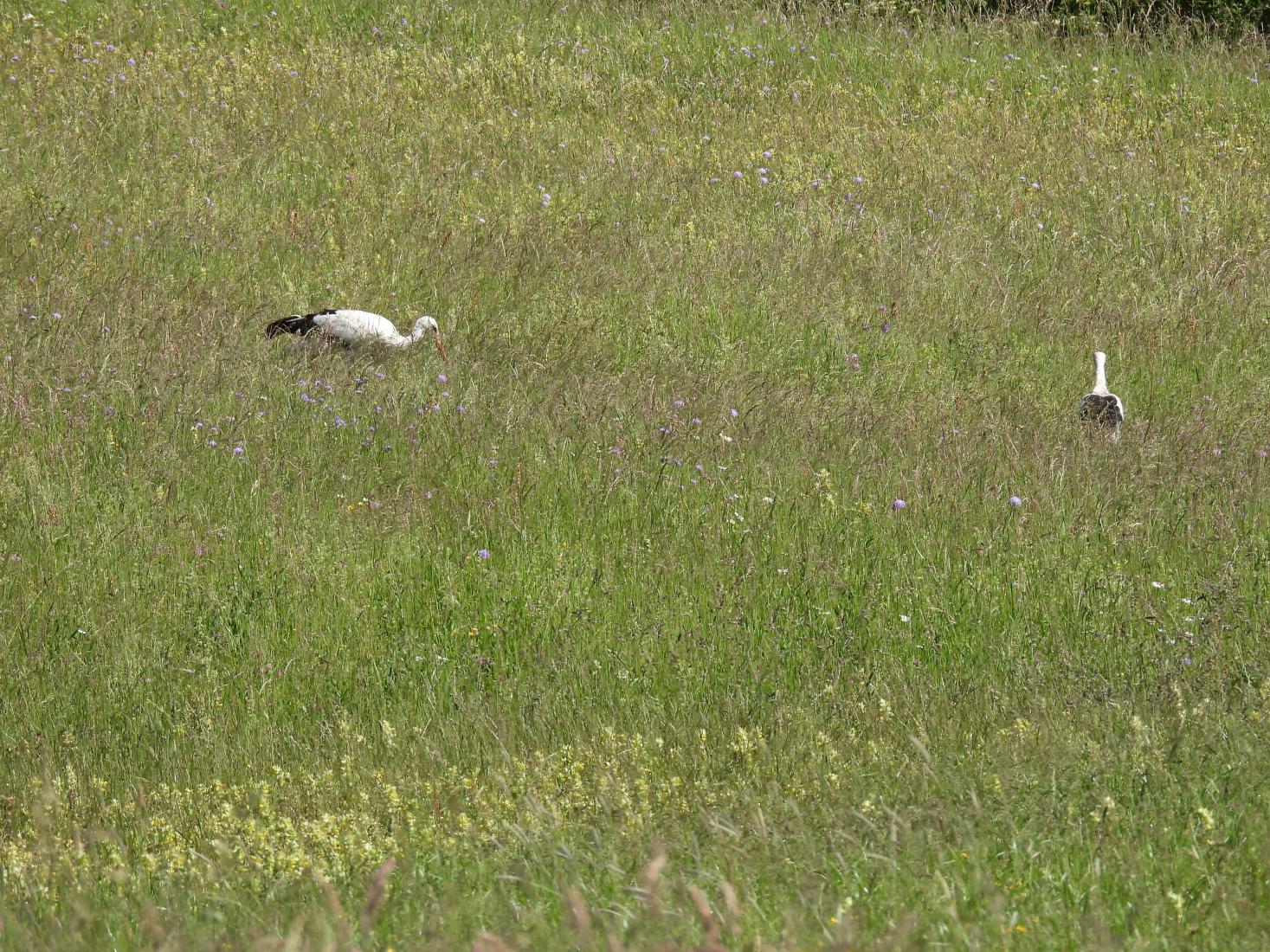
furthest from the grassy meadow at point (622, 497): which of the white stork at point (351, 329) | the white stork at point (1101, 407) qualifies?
the white stork at point (1101, 407)

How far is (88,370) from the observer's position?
23.7ft

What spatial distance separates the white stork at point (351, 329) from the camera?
27.5 feet

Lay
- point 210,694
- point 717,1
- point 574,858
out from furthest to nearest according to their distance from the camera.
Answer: point 717,1 → point 210,694 → point 574,858

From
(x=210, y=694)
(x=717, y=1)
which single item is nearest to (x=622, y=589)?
(x=210, y=694)

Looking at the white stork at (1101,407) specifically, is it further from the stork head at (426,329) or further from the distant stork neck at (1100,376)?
the stork head at (426,329)

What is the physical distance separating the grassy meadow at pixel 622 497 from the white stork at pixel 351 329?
0.52 ft

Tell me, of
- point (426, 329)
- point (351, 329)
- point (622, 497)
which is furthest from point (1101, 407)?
point (351, 329)

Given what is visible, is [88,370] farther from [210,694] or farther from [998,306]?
[998,306]

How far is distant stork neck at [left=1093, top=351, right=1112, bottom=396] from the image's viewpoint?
8470 mm

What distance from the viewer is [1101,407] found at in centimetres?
821

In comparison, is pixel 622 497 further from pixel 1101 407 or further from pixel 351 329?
pixel 1101 407

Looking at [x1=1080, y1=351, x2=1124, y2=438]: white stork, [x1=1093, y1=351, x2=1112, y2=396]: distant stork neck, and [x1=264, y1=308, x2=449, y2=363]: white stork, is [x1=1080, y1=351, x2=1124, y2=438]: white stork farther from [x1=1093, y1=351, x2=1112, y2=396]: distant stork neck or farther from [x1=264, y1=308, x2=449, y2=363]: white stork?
[x1=264, y1=308, x2=449, y2=363]: white stork

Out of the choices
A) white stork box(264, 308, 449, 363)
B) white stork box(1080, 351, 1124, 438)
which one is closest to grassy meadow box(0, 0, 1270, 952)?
white stork box(264, 308, 449, 363)

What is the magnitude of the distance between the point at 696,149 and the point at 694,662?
299 inches
